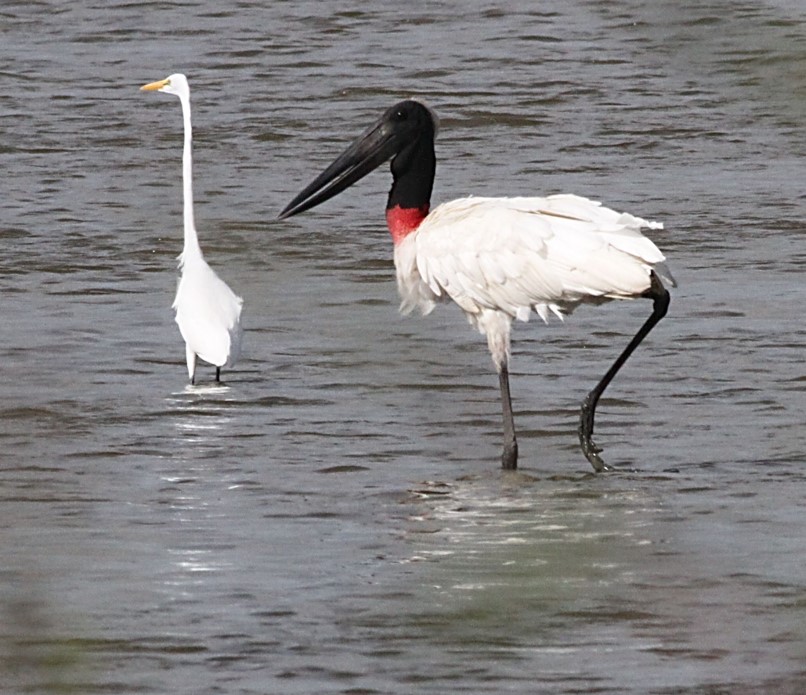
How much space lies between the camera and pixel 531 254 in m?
6.43

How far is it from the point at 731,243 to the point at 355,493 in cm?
465

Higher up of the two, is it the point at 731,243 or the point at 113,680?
the point at 113,680

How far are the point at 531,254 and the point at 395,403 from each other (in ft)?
2.08

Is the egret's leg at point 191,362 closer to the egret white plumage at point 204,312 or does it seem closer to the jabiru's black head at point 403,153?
the egret white plumage at point 204,312

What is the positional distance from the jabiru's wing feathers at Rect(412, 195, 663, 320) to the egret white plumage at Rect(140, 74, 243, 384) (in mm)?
1087

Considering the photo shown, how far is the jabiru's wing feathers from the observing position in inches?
246

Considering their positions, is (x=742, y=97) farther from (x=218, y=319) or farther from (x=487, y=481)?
(x=218, y=319)

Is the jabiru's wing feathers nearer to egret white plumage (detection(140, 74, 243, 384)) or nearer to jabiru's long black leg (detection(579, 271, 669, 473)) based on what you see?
jabiru's long black leg (detection(579, 271, 669, 473))

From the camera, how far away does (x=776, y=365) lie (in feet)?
25.6

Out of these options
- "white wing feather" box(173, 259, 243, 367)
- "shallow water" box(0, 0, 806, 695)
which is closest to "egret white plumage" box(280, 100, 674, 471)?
"shallow water" box(0, 0, 806, 695)

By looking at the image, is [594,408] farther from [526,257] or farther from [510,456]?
[526,257]

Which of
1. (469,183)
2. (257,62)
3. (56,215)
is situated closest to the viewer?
(56,215)

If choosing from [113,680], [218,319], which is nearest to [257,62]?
[218,319]

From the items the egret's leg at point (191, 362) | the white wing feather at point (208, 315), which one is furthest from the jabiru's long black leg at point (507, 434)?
the egret's leg at point (191, 362)
